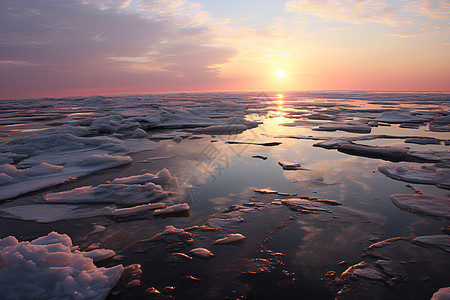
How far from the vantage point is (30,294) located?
1666 mm

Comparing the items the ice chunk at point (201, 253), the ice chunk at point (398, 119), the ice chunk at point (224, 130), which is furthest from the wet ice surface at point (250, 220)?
the ice chunk at point (398, 119)

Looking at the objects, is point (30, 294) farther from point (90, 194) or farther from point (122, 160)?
point (122, 160)

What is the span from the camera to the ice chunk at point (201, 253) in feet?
7.43

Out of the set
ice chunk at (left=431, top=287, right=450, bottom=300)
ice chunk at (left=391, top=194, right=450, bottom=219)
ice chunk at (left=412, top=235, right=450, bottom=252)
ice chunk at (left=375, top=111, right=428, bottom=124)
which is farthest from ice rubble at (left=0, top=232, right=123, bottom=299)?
ice chunk at (left=375, top=111, right=428, bottom=124)

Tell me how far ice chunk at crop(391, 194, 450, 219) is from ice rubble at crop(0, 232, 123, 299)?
325 cm

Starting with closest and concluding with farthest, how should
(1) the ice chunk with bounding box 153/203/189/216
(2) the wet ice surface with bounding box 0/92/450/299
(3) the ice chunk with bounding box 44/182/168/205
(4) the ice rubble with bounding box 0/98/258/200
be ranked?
1. (2) the wet ice surface with bounding box 0/92/450/299
2. (1) the ice chunk with bounding box 153/203/189/216
3. (3) the ice chunk with bounding box 44/182/168/205
4. (4) the ice rubble with bounding box 0/98/258/200

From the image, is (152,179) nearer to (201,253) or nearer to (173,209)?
(173,209)

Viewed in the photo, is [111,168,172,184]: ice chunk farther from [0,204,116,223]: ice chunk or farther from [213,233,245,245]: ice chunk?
[213,233,245,245]: ice chunk

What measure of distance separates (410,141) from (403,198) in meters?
4.98

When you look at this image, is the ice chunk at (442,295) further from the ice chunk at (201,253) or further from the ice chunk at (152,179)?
the ice chunk at (152,179)

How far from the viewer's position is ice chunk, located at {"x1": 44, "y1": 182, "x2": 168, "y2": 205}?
3.48m

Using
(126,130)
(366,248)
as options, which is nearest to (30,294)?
(366,248)

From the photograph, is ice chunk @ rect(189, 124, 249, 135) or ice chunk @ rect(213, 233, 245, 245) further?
ice chunk @ rect(189, 124, 249, 135)

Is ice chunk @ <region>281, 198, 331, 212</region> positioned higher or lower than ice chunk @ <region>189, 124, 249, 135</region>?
lower
